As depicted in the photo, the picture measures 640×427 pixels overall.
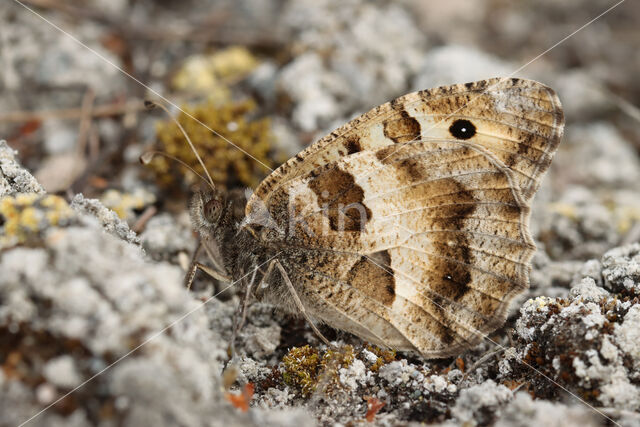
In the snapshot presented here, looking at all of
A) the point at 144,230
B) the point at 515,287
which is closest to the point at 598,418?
the point at 515,287

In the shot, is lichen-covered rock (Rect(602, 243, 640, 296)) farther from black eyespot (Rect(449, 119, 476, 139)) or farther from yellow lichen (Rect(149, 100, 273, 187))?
yellow lichen (Rect(149, 100, 273, 187))

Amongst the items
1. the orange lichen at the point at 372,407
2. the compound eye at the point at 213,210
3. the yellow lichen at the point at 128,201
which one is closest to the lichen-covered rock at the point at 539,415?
the orange lichen at the point at 372,407

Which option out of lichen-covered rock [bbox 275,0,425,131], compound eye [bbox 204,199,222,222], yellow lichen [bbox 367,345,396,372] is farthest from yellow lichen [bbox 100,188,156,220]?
yellow lichen [bbox 367,345,396,372]

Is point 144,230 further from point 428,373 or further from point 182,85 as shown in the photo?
point 428,373

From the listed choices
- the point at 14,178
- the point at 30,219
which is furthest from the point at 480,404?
the point at 14,178

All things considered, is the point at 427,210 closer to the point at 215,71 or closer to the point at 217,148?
the point at 217,148
